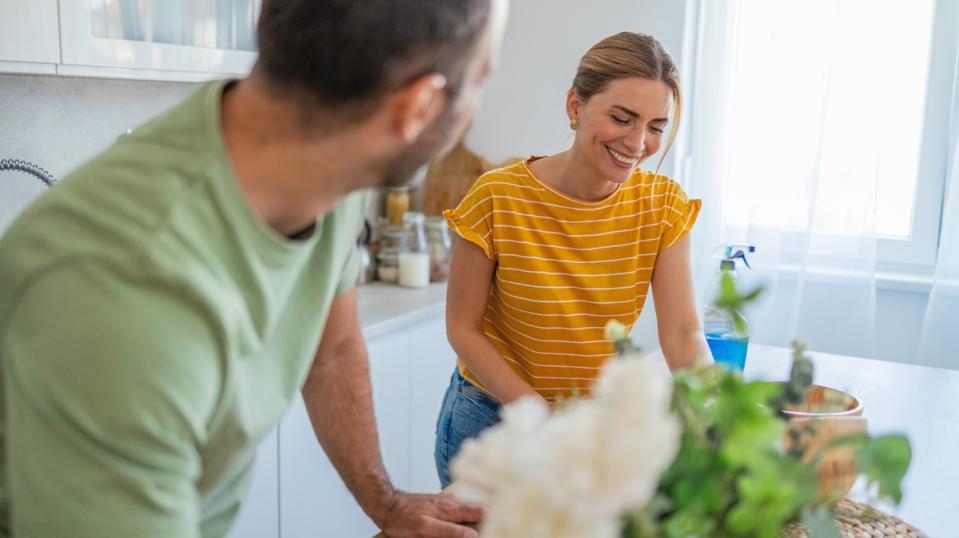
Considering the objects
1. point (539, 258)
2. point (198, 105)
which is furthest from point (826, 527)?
point (539, 258)

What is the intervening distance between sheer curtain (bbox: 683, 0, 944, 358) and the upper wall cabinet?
1.44m

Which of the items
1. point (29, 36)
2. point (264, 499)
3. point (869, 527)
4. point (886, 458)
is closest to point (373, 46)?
point (886, 458)

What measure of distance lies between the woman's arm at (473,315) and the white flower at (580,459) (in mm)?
991

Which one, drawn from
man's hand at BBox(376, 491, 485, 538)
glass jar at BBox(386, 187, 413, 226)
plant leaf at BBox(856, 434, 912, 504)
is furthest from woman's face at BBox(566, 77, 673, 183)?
glass jar at BBox(386, 187, 413, 226)

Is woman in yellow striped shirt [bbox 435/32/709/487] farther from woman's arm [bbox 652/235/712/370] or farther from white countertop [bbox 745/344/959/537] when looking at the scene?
Result: white countertop [bbox 745/344/959/537]

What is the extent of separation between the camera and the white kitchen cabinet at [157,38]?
5.74 feet

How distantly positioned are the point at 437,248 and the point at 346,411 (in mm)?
1869

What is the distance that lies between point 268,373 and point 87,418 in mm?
252

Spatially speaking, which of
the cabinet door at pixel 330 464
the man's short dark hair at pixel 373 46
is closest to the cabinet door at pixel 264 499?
the cabinet door at pixel 330 464

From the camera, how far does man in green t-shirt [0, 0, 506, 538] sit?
686 millimetres

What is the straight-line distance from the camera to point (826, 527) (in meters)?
0.65

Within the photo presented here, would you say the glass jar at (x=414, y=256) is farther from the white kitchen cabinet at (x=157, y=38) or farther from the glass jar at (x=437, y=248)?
the white kitchen cabinet at (x=157, y=38)

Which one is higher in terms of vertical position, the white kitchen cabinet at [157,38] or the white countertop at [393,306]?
the white kitchen cabinet at [157,38]

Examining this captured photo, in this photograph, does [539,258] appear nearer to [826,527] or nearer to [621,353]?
[621,353]
